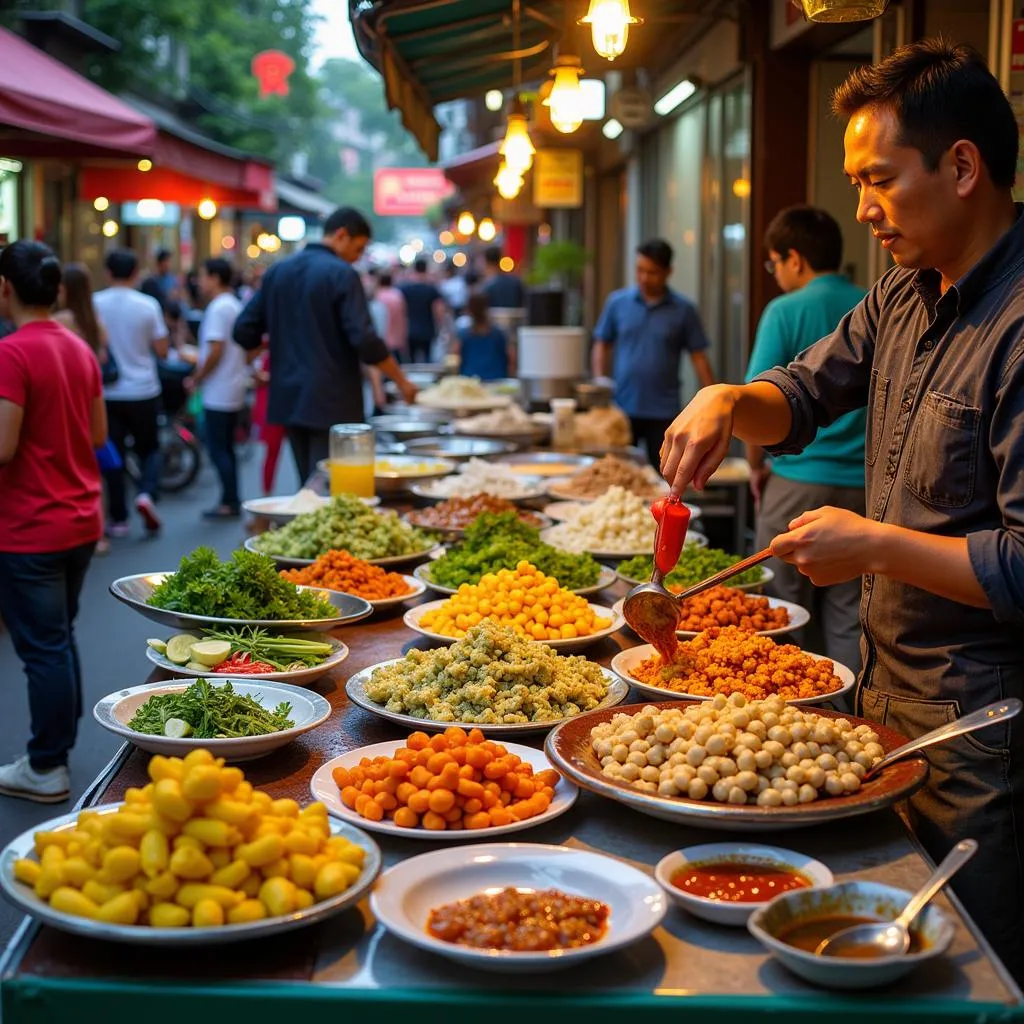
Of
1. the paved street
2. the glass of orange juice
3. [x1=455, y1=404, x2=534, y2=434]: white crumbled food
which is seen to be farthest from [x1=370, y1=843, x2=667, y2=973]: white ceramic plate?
[x1=455, y1=404, x2=534, y2=434]: white crumbled food

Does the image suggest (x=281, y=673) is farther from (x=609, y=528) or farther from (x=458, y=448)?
(x=458, y=448)

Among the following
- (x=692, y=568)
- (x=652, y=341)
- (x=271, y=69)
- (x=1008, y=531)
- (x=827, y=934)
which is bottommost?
(x=827, y=934)

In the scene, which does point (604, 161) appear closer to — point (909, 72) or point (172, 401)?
point (172, 401)

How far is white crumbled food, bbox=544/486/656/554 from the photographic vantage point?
4707mm

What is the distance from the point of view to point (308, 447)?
8430 millimetres

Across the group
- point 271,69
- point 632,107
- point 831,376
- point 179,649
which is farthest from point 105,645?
point 271,69

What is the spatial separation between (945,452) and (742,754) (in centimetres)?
71

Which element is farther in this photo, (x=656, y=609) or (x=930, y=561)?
(x=656, y=609)

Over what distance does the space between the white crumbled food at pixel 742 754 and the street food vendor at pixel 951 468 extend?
0.78ft

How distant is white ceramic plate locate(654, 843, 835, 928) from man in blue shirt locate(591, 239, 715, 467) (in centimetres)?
736

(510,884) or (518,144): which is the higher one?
(518,144)

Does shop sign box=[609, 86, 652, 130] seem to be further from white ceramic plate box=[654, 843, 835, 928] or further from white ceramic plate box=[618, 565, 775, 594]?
white ceramic plate box=[654, 843, 835, 928]

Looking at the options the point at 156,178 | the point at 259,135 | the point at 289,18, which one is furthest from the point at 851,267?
the point at 289,18

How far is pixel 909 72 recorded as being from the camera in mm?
2480
